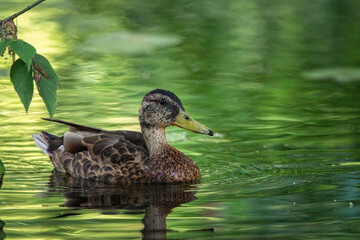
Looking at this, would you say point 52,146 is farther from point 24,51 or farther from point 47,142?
point 24,51

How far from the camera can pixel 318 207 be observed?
6938mm

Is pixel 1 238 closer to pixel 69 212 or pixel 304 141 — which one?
pixel 69 212

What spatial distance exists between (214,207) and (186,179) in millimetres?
1370

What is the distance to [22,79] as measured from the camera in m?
5.67

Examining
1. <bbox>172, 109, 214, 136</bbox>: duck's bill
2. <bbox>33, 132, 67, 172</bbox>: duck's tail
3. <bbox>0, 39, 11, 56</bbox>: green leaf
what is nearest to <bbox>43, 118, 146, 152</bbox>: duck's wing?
<bbox>33, 132, 67, 172</bbox>: duck's tail

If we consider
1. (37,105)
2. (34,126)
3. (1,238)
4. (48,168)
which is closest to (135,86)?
(37,105)

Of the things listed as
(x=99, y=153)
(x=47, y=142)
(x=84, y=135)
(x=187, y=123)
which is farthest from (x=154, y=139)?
(x=47, y=142)

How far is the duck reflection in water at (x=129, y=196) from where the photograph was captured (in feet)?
22.7

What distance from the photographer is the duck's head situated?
28.7 feet

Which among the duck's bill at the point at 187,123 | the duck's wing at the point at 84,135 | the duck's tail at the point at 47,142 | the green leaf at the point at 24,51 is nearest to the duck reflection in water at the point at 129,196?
the duck's wing at the point at 84,135

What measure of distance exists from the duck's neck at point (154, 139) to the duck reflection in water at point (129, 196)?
1.72 feet

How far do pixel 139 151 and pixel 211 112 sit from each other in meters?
2.14

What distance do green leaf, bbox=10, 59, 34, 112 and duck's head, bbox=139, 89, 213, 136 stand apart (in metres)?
3.20

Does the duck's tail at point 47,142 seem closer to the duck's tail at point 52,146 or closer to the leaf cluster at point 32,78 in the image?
the duck's tail at point 52,146
